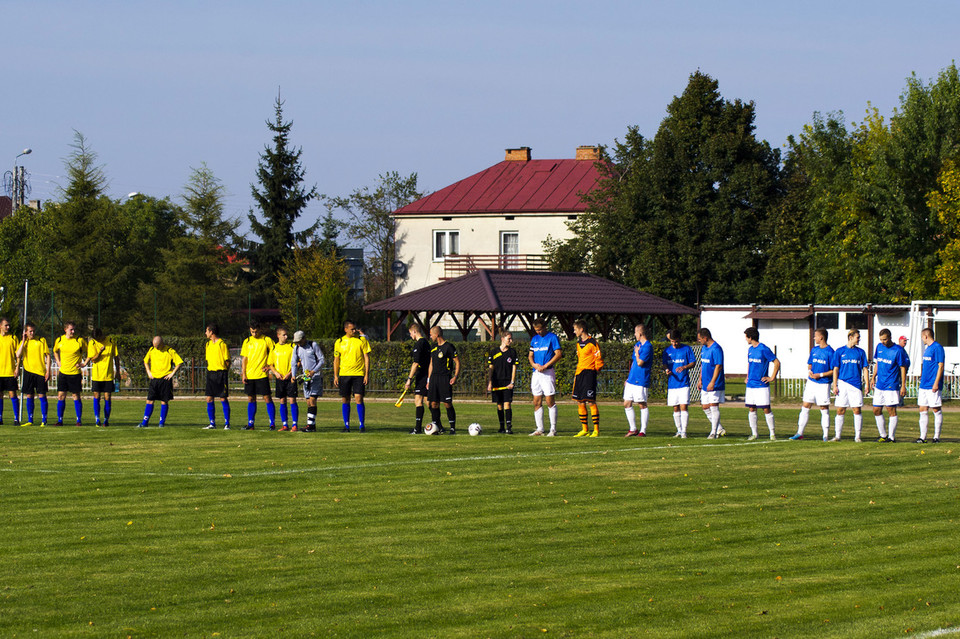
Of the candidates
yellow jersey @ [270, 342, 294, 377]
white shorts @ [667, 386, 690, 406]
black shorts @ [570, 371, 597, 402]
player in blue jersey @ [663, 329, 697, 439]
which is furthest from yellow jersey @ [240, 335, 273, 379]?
white shorts @ [667, 386, 690, 406]

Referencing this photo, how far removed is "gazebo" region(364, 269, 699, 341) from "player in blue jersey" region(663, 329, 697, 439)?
19318mm

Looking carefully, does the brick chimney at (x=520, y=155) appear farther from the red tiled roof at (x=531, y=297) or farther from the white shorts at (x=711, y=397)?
the white shorts at (x=711, y=397)

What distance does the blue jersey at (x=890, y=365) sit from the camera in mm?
19203

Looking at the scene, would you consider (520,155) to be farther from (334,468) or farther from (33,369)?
(334,468)

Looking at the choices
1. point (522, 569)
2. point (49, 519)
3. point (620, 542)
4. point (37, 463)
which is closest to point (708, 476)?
point (620, 542)

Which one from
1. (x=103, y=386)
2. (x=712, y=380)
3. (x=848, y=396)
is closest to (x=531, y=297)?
(x=103, y=386)

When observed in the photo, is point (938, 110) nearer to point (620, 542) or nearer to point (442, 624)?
point (620, 542)

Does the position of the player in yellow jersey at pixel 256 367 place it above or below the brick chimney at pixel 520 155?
below

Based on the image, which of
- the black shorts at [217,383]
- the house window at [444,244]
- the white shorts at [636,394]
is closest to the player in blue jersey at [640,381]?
the white shorts at [636,394]

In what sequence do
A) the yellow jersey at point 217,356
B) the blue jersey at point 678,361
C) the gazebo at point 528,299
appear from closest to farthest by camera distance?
the blue jersey at point 678,361 < the yellow jersey at point 217,356 < the gazebo at point 528,299

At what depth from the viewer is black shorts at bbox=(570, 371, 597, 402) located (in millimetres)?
19891

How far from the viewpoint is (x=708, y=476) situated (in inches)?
540

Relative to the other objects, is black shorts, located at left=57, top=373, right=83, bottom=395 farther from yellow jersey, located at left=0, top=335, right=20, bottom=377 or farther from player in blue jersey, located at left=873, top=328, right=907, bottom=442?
player in blue jersey, located at left=873, top=328, right=907, bottom=442

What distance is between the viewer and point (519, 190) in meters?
60.8
